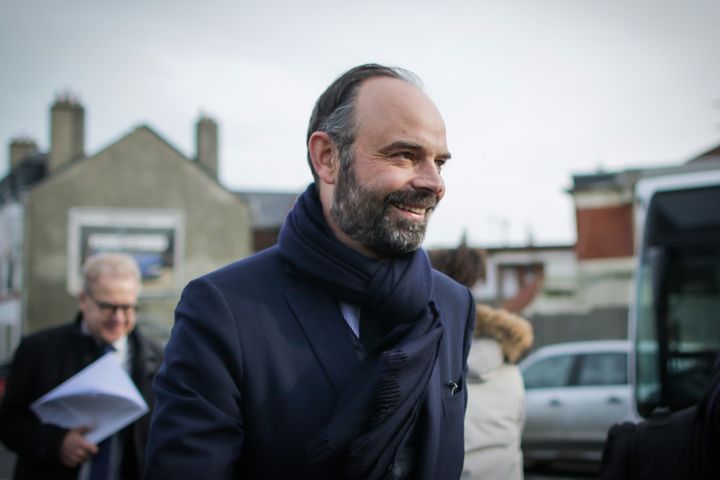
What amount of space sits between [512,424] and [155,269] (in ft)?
94.2

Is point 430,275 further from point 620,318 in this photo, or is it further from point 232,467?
point 620,318

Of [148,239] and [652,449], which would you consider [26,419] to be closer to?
Answer: [652,449]

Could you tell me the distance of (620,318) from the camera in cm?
1870

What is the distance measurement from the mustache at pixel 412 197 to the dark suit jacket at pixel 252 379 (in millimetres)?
295

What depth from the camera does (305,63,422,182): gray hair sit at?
1.75 metres

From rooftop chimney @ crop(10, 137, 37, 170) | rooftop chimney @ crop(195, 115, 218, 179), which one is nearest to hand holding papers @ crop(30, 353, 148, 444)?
rooftop chimney @ crop(195, 115, 218, 179)

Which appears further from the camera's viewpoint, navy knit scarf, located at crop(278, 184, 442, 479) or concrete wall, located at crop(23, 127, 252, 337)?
concrete wall, located at crop(23, 127, 252, 337)

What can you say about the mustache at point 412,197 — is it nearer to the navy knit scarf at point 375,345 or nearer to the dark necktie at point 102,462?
the navy knit scarf at point 375,345

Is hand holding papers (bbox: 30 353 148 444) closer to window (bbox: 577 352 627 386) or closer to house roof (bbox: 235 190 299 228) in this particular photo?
window (bbox: 577 352 627 386)

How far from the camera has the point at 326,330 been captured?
5.54ft

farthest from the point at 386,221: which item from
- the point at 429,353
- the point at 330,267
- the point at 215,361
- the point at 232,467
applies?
the point at 232,467

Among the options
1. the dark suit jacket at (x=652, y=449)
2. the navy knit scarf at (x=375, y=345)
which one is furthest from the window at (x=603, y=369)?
the navy knit scarf at (x=375, y=345)

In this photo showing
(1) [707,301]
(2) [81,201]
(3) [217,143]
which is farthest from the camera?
(3) [217,143]

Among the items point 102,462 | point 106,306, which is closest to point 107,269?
point 106,306
